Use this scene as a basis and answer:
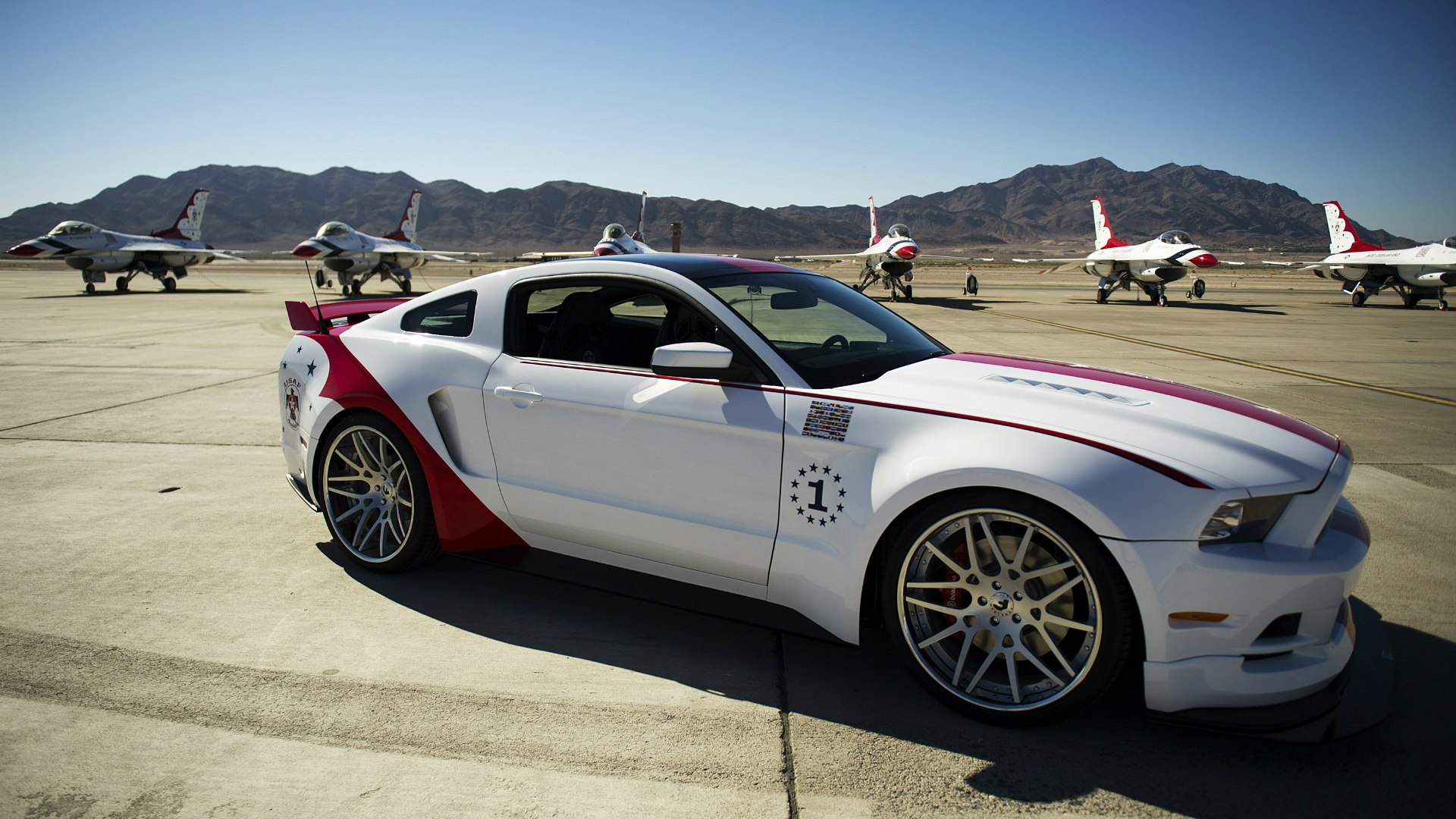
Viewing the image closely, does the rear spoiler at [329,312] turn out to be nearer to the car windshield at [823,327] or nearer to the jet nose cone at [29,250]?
the car windshield at [823,327]

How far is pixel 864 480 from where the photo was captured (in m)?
2.88

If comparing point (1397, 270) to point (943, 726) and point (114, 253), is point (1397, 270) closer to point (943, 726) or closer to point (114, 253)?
point (943, 726)

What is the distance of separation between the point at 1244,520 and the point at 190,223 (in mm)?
44058

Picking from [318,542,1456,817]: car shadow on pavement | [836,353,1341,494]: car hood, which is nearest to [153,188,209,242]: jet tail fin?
[318,542,1456,817]: car shadow on pavement

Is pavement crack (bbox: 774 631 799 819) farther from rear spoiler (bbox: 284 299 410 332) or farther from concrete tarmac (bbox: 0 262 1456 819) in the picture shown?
rear spoiler (bbox: 284 299 410 332)

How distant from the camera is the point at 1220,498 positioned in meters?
2.46

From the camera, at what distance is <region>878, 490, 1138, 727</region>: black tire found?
257cm

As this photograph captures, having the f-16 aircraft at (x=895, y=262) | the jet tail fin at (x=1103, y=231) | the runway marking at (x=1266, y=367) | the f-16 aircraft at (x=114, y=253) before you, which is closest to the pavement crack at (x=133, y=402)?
the runway marking at (x=1266, y=367)

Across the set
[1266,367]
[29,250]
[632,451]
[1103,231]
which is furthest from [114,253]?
[1103,231]

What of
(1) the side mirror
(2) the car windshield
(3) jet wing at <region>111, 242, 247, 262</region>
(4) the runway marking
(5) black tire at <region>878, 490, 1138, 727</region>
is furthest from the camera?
(3) jet wing at <region>111, 242, 247, 262</region>

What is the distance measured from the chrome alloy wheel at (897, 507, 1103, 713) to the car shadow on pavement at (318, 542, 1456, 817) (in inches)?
6.3

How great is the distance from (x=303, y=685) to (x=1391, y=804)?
352cm

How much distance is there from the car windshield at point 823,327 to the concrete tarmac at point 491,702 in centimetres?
112

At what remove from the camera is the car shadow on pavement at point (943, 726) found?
246cm
